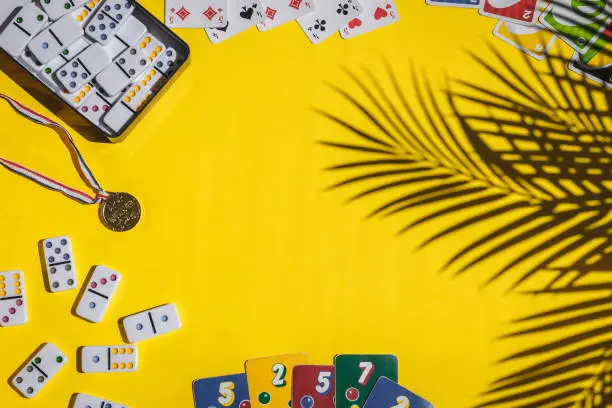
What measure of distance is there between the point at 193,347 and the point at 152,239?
44cm

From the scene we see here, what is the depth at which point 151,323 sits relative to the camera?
252 cm

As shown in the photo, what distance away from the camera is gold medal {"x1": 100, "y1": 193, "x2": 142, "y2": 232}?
253cm

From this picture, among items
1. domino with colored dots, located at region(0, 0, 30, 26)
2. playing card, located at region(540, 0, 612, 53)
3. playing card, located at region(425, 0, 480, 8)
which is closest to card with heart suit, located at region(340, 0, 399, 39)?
playing card, located at region(425, 0, 480, 8)

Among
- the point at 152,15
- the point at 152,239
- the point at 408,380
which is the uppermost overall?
the point at 152,15

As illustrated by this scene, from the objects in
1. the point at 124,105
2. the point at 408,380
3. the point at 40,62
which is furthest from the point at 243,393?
the point at 40,62

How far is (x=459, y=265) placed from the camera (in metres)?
2.63

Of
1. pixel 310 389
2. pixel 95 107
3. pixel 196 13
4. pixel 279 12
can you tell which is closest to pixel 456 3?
pixel 279 12

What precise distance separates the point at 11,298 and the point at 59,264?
0.71 feet

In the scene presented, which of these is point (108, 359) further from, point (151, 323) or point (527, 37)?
point (527, 37)

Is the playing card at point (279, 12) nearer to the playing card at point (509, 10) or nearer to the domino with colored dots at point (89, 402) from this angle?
the playing card at point (509, 10)

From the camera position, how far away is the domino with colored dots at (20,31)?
239 centimetres

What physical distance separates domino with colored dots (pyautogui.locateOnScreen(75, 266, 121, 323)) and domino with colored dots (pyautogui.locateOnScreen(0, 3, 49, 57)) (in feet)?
2.80

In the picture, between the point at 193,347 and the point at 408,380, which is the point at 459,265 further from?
the point at 193,347

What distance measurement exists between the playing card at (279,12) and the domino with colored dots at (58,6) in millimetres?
679
